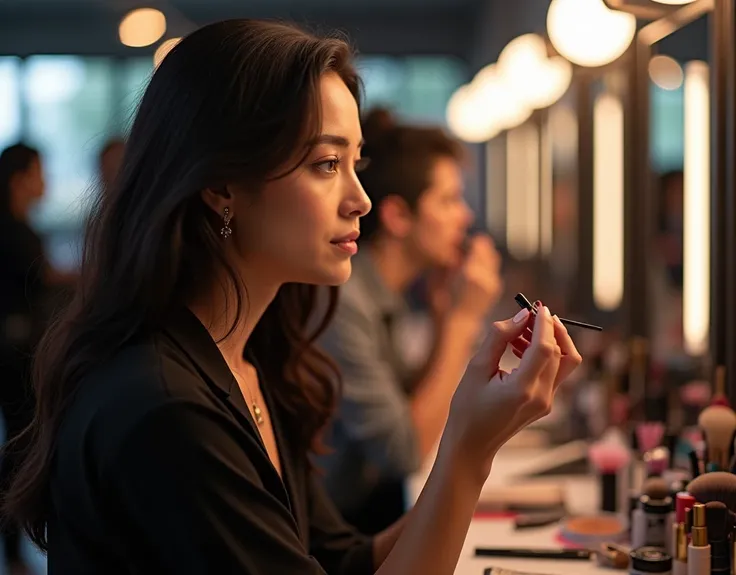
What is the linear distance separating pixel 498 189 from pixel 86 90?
324 cm

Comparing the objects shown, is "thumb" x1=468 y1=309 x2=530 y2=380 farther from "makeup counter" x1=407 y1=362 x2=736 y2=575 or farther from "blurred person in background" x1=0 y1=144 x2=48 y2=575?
"blurred person in background" x1=0 y1=144 x2=48 y2=575

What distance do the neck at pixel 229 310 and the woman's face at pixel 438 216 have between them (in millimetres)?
1006

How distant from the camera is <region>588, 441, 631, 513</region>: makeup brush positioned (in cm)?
140

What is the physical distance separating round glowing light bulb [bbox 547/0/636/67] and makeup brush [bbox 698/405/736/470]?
0.90 m

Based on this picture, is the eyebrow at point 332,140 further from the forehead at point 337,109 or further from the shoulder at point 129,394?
the shoulder at point 129,394

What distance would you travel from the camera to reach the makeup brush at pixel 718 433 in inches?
42.7

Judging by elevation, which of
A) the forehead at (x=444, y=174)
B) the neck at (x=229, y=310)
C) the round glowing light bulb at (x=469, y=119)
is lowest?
the neck at (x=229, y=310)

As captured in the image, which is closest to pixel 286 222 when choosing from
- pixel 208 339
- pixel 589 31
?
pixel 208 339

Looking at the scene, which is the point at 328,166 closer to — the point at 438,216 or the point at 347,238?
the point at 347,238

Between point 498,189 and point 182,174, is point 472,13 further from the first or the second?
point 182,174

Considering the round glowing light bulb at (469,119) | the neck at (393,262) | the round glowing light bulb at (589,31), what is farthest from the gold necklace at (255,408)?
the round glowing light bulb at (469,119)

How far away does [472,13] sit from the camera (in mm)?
5824

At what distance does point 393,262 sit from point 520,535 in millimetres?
779

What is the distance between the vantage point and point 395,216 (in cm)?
194
